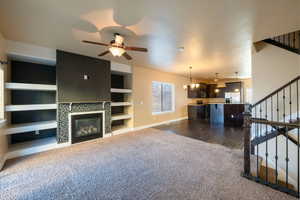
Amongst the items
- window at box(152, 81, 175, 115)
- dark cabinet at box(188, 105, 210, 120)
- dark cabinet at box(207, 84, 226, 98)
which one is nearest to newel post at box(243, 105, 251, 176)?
window at box(152, 81, 175, 115)

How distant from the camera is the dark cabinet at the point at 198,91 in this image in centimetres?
873

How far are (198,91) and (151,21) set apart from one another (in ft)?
25.6

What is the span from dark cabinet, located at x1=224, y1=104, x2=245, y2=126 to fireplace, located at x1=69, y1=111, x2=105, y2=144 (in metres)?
5.98

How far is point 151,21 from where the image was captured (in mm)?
2291

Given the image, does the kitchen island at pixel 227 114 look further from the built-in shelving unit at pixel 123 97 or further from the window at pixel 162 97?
the built-in shelving unit at pixel 123 97

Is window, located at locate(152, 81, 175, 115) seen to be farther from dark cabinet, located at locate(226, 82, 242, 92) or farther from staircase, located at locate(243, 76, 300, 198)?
dark cabinet, located at locate(226, 82, 242, 92)

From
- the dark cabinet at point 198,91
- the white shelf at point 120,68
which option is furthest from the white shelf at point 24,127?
the dark cabinet at point 198,91

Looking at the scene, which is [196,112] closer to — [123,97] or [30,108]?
[123,97]

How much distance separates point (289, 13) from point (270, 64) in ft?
4.49

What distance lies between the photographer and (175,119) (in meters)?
7.72

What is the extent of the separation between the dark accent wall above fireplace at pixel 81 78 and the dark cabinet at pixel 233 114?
5.87 m

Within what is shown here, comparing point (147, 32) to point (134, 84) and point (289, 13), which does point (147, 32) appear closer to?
point (289, 13)

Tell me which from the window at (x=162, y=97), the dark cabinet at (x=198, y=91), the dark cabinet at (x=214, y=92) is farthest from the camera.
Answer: the dark cabinet at (x=214, y=92)

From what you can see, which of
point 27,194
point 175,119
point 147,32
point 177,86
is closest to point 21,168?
point 27,194
